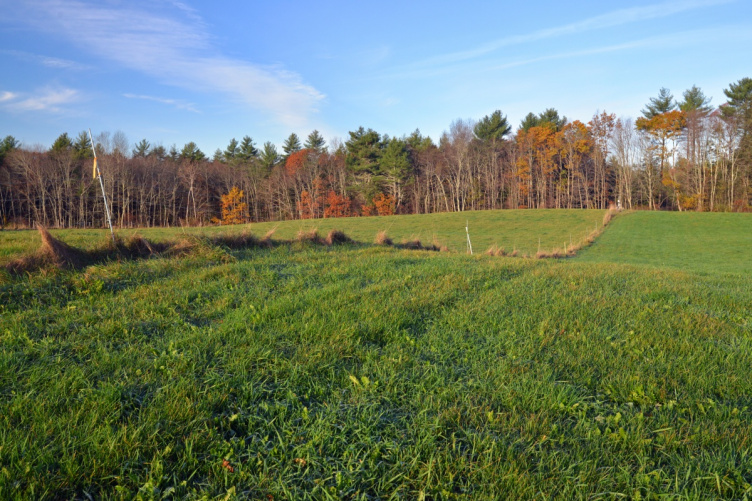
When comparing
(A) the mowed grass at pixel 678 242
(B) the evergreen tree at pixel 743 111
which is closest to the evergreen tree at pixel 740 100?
(B) the evergreen tree at pixel 743 111

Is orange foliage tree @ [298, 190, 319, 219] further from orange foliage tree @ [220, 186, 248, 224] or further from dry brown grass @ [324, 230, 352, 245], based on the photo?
dry brown grass @ [324, 230, 352, 245]

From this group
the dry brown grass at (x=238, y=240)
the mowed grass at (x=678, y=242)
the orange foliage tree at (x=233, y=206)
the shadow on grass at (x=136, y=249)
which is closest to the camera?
the shadow on grass at (x=136, y=249)

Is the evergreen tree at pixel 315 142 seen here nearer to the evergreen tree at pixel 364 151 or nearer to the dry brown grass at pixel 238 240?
the evergreen tree at pixel 364 151

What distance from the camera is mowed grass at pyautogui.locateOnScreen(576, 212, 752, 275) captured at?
68.7 ft

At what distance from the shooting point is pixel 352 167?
187 feet

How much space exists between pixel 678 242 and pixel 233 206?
163 ft

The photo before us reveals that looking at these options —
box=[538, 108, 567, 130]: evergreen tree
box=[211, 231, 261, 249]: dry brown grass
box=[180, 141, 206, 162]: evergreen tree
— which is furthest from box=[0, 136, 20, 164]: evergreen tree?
box=[538, 108, 567, 130]: evergreen tree

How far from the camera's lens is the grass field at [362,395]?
2010mm

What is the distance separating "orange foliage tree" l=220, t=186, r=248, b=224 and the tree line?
0.31 meters

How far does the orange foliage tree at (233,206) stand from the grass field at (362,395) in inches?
2095

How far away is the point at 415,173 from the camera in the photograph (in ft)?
193

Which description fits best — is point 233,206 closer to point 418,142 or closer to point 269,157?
point 269,157

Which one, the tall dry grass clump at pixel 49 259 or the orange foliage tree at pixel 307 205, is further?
the orange foliage tree at pixel 307 205

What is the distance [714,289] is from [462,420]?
6534mm
